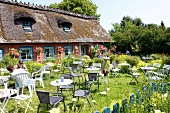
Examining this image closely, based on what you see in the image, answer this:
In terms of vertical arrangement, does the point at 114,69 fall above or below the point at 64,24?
below

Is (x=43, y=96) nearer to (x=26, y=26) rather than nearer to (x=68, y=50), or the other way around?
(x=26, y=26)

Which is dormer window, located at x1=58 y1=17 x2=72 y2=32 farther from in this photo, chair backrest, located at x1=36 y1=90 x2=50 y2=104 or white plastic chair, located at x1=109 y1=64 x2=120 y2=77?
chair backrest, located at x1=36 y1=90 x2=50 y2=104

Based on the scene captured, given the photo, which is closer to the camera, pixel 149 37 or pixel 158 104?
pixel 158 104

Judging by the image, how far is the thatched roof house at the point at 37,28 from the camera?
1583cm

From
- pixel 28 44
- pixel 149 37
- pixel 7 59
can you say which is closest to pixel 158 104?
pixel 7 59

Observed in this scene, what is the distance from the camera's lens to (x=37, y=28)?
1794cm

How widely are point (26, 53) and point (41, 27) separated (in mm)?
3399

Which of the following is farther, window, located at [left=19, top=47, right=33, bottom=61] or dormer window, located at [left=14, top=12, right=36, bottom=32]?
dormer window, located at [left=14, top=12, right=36, bottom=32]

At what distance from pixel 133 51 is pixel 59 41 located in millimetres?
11535

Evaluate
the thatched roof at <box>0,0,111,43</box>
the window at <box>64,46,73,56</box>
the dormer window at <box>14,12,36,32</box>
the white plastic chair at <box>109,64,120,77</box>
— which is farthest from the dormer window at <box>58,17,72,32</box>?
the white plastic chair at <box>109,64,120,77</box>

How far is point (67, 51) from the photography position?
1997 centimetres

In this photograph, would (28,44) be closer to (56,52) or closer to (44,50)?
(44,50)

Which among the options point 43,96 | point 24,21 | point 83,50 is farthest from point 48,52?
point 43,96

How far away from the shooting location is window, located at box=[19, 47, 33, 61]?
637 inches
